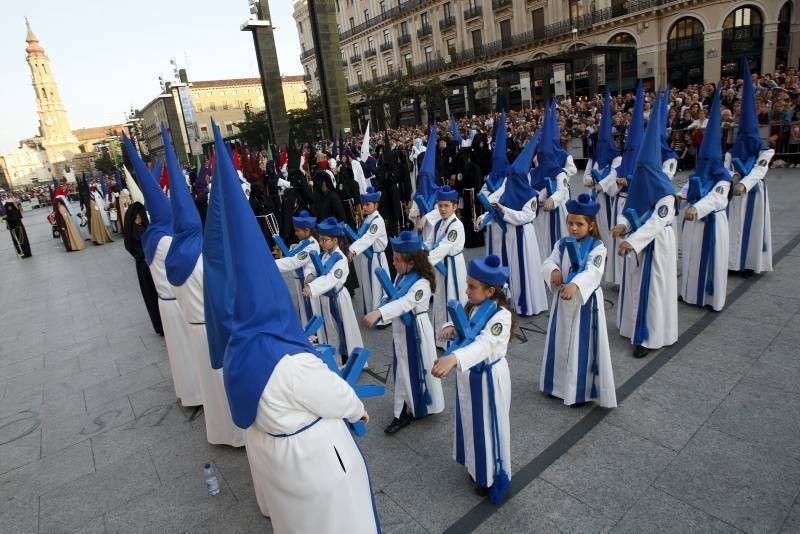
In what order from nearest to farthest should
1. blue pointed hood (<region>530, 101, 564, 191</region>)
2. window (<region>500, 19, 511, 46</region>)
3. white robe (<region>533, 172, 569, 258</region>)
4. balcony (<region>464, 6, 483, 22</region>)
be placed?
white robe (<region>533, 172, 569, 258</region>), blue pointed hood (<region>530, 101, 564, 191</region>), window (<region>500, 19, 511, 46</region>), balcony (<region>464, 6, 483, 22</region>)

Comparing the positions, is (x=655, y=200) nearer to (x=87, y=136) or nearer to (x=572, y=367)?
(x=572, y=367)

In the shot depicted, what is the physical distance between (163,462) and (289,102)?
299 feet

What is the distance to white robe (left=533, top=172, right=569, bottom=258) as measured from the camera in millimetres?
6996

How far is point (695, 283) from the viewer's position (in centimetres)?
579

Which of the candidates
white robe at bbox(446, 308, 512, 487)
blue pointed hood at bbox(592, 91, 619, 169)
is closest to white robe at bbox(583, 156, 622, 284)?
blue pointed hood at bbox(592, 91, 619, 169)

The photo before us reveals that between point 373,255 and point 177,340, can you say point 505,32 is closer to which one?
point 373,255

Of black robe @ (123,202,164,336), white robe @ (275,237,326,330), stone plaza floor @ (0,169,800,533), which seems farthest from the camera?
black robe @ (123,202,164,336)

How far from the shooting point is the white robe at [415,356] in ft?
12.5

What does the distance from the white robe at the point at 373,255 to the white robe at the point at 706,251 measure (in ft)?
11.5

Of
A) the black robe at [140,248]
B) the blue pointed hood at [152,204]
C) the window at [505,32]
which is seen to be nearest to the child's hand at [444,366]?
the blue pointed hood at [152,204]

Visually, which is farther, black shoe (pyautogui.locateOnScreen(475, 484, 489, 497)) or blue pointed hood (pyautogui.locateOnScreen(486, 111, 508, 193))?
blue pointed hood (pyautogui.locateOnScreen(486, 111, 508, 193))

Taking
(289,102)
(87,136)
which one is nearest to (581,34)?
(289,102)

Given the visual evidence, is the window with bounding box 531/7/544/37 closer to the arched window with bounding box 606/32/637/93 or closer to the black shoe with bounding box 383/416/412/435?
the arched window with bounding box 606/32/637/93

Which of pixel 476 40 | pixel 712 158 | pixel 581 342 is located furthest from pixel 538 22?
pixel 581 342
